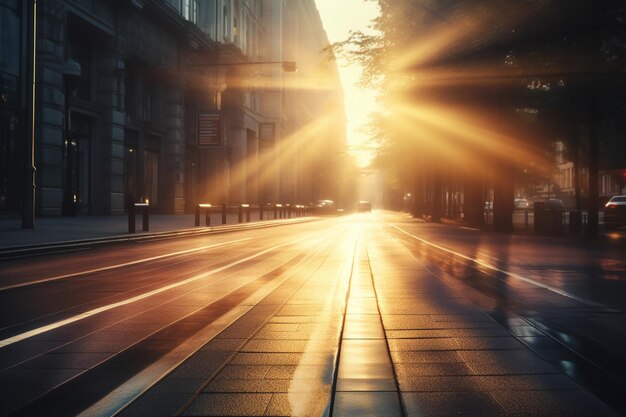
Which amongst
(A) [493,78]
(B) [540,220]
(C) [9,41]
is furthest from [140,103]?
(B) [540,220]

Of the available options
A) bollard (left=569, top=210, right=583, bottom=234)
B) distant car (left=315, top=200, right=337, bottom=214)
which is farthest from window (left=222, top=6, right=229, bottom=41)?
bollard (left=569, top=210, right=583, bottom=234)

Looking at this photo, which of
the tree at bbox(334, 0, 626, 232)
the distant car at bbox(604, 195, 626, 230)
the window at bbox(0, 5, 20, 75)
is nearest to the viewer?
the tree at bbox(334, 0, 626, 232)

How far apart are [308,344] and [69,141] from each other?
2381 centimetres

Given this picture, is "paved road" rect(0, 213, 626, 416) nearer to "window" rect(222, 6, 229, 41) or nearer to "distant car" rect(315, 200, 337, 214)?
"window" rect(222, 6, 229, 41)

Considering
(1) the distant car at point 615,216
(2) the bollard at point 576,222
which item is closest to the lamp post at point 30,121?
(2) the bollard at point 576,222

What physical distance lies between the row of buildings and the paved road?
12.6 metres

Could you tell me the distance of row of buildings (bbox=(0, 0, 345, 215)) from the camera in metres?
25.5

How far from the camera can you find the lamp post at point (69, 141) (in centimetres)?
2541

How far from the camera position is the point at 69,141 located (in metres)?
26.6

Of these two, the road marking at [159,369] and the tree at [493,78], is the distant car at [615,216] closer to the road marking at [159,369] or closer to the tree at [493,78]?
the tree at [493,78]

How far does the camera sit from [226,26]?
52.1 metres

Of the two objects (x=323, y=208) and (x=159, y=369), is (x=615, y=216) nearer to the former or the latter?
(x=159, y=369)

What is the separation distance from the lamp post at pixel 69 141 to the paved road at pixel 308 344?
56.0 ft

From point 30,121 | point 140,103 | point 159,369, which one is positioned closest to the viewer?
point 159,369
